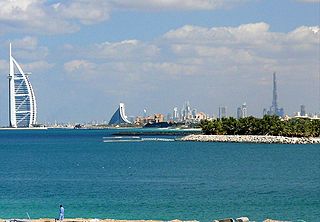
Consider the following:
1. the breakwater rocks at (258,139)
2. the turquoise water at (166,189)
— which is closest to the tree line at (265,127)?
the breakwater rocks at (258,139)

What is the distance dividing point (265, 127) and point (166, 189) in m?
95.2

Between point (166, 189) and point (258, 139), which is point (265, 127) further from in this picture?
point (166, 189)

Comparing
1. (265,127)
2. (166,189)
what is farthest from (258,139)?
(166,189)

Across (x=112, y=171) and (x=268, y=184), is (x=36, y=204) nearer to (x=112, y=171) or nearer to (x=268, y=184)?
(x=268, y=184)

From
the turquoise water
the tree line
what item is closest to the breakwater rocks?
the tree line

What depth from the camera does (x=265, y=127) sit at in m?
142

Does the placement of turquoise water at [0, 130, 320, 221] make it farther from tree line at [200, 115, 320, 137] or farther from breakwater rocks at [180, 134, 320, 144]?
tree line at [200, 115, 320, 137]

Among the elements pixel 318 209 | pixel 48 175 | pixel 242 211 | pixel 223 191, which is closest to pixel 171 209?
pixel 242 211

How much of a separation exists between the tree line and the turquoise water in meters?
57.5

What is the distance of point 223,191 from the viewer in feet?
159

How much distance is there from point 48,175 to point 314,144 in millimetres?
71567

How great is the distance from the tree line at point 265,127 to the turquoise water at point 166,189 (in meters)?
57.5

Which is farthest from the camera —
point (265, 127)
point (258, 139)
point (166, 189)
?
point (265, 127)

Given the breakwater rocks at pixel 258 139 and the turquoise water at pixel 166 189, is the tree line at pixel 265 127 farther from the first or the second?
the turquoise water at pixel 166 189
